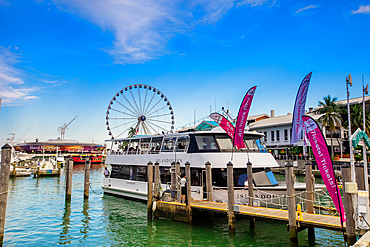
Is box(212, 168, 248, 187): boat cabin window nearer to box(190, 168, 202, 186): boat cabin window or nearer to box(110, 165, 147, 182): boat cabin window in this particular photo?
box(190, 168, 202, 186): boat cabin window

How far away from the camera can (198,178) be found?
57.5ft

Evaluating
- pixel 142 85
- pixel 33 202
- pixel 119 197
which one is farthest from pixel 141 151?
pixel 142 85

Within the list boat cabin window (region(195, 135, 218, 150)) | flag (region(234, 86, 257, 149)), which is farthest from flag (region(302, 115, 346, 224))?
boat cabin window (region(195, 135, 218, 150))

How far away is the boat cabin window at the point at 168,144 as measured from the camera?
20.2 meters

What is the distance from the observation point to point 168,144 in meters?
20.6

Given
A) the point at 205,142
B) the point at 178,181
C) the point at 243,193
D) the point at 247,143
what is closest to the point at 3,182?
the point at 178,181

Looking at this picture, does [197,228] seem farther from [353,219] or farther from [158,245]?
[353,219]

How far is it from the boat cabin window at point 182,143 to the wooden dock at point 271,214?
4311 millimetres

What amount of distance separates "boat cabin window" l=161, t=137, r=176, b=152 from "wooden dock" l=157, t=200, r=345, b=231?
5009 millimetres

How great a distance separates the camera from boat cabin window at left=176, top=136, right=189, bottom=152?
19091 millimetres

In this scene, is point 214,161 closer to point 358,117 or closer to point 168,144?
point 168,144

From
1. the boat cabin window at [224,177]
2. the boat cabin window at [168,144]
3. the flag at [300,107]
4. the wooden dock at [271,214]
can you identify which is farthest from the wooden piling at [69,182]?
the flag at [300,107]

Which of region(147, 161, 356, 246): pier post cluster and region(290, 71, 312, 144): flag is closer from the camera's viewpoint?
region(147, 161, 356, 246): pier post cluster

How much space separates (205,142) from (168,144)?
3651 millimetres
